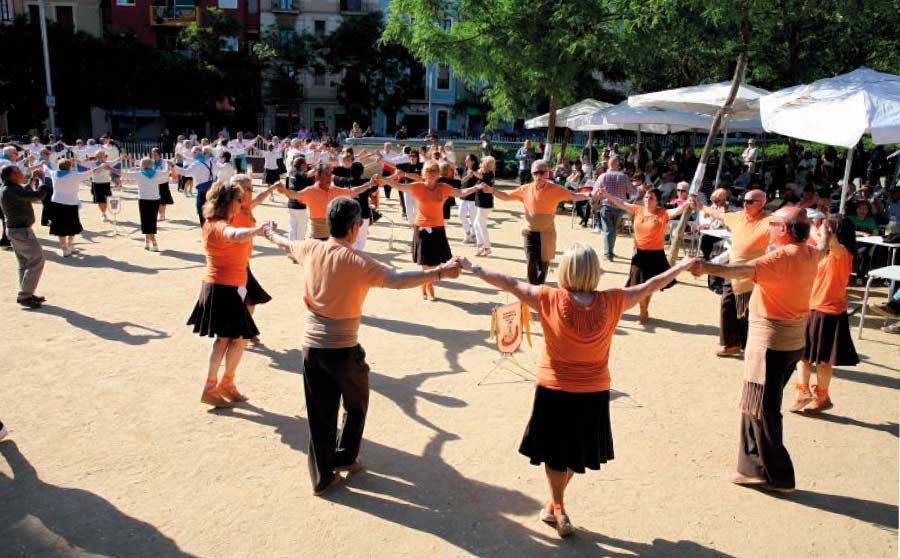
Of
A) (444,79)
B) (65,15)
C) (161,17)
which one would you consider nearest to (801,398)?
(444,79)

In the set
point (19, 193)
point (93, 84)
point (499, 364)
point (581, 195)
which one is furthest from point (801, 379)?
point (93, 84)

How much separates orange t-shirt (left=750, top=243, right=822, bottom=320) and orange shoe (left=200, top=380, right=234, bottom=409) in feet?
13.8

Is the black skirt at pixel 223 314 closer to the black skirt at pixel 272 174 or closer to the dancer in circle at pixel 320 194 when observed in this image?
the dancer in circle at pixel 320 194

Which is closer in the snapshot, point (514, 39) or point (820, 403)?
point (820, 403)

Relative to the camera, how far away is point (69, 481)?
4.77 m

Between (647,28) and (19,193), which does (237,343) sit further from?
(647,28)

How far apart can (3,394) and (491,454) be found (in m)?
4.24

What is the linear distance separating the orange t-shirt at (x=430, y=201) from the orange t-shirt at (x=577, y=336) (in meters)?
5.40

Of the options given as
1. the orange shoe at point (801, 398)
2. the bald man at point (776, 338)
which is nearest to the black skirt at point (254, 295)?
the bald man at point (776, 338)

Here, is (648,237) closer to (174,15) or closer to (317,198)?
(317,198)

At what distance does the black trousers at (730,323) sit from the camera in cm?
745

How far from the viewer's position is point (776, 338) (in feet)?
15.7

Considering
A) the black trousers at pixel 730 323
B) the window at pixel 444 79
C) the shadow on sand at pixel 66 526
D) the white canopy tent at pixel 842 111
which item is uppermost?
the window at pixel 444 79

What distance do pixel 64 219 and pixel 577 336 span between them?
10.4 meters
